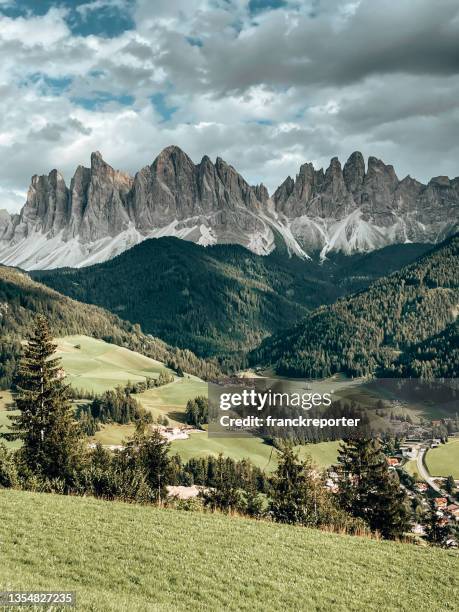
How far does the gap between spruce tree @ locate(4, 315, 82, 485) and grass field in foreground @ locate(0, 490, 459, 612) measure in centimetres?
2040

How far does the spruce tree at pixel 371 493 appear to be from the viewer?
57781mm

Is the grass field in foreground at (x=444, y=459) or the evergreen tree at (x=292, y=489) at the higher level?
the evergreen tree at (x=292, y=489)

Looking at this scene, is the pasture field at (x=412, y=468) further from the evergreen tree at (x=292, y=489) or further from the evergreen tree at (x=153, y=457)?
the evergreen tree at (x=153, y=457)

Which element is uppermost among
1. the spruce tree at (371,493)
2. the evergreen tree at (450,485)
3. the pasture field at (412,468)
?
the spruce tree at (371,493)

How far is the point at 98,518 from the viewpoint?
30.1m

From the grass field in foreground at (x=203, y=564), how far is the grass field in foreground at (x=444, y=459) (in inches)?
3890

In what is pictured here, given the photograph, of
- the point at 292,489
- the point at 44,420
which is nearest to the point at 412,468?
the point at 292,489

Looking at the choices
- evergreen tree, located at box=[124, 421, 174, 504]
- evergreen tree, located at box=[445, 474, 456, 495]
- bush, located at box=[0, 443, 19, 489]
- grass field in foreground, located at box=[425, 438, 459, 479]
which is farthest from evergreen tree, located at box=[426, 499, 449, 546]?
bush, located at box=[0, 443, 19, 489]

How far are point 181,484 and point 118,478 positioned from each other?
78.4 metres

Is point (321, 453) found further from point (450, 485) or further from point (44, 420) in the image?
point (44, 420)

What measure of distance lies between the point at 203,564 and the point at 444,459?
376ft

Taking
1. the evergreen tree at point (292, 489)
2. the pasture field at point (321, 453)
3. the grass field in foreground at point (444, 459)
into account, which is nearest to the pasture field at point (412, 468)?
the grass field in foreground at point (444, 459)

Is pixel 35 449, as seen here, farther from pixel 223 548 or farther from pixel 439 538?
pixel 439 538

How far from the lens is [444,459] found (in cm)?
12575
